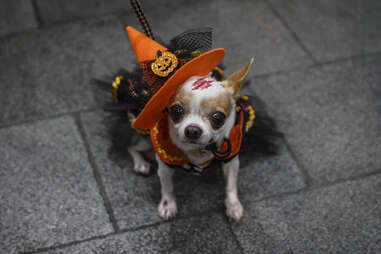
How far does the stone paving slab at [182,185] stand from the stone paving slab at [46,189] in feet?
0.33

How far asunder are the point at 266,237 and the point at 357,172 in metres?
0.75

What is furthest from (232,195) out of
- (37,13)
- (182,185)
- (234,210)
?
(37,13)

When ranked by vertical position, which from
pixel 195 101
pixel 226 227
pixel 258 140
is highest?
pixel 195 101

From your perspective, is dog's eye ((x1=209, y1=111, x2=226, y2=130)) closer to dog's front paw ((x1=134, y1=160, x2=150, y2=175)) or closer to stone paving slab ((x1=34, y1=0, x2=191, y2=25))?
dog's front paw ((x1=134, y1=160, x2=150, y2=175))

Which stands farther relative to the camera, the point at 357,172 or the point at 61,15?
the point at 61,15

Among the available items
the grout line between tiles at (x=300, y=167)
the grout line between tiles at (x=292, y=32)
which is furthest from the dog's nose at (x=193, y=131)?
the grout line between tiles at (x=292, y=32)

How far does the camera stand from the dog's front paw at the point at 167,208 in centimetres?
238

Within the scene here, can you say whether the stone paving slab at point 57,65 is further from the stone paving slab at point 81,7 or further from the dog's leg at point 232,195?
the dog's leg at point 232,195

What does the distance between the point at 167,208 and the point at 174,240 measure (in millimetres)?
181

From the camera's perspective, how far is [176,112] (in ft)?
6.14

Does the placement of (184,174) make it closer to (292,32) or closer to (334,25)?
(292,32)

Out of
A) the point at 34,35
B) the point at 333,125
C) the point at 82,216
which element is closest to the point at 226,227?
the point at 82,216

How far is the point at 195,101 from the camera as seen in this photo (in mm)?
1805

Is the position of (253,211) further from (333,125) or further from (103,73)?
(103,73)
